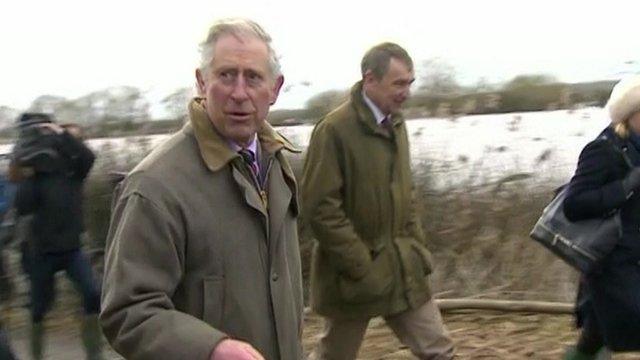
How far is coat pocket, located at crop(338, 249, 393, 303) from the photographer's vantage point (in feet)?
16.6

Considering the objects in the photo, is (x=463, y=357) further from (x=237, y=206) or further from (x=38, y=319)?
(x=237, y=206)

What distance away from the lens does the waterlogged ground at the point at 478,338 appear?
6.52 meters

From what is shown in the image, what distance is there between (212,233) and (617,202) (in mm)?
2561

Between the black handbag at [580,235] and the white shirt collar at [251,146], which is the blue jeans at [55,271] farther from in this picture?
the white shirt collar at [251,146]

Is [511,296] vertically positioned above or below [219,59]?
below

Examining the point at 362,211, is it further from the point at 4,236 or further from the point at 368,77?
the point at 4,236

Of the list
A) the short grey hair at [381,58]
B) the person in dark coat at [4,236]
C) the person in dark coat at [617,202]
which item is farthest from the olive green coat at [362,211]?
the person in dark coat at [4,236]

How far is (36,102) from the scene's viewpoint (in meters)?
7.75

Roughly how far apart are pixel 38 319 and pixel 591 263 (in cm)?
337

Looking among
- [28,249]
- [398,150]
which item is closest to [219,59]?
[398,150]

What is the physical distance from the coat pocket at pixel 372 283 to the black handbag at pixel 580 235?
0.67m

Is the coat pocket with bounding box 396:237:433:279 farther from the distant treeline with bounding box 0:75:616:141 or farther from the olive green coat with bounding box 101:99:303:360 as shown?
the distant treeline with bounding box 0:75:616:141

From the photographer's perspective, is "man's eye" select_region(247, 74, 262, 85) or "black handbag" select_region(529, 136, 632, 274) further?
"black handbag" select_region(529, 136, 632, 274)

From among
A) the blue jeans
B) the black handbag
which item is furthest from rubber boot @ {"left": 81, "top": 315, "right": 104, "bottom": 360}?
the black handbag
